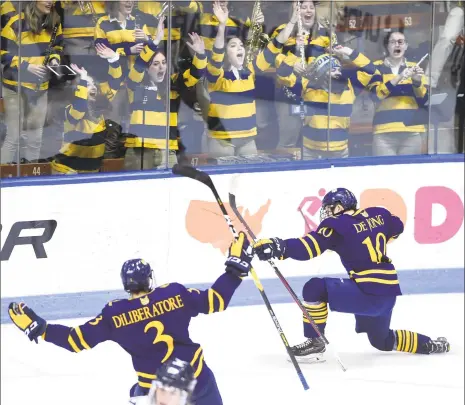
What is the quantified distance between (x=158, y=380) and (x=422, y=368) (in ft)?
7.12

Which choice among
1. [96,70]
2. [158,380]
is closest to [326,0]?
[96,70]

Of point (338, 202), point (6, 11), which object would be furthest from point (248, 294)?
point (6, 11)

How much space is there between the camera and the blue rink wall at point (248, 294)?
577 centimetres

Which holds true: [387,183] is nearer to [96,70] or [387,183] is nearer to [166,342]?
[96,70]

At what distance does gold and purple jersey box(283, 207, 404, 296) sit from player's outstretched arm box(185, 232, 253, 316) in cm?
107

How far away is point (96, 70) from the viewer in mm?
5910

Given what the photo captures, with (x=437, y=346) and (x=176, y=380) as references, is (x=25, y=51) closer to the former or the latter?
(x=437, y=346)

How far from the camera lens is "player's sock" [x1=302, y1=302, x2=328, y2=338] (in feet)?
17.3

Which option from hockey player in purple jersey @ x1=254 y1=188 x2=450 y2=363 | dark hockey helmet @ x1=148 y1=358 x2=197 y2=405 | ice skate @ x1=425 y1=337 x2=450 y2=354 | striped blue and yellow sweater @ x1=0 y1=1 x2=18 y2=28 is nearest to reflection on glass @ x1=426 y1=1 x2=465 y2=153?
ice skate @ x1=425 y1=337 x2=450 y2=354

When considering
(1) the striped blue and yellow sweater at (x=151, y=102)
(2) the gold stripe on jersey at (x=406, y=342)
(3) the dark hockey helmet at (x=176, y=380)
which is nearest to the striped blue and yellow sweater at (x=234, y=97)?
(1) the striped blue and yellow sweater at (x=151, y=102)

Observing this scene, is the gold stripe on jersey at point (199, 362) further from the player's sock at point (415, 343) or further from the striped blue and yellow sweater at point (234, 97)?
the striped blue and yellow sweater at point (234, 97)

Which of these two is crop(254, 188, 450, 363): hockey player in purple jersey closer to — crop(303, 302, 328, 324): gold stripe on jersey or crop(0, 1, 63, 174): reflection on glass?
crop(303, 302, 328, 324): gold stripe on jersey

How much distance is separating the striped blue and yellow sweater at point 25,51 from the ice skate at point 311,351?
69.5 inches

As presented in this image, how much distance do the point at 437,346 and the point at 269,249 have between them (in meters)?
1.10
